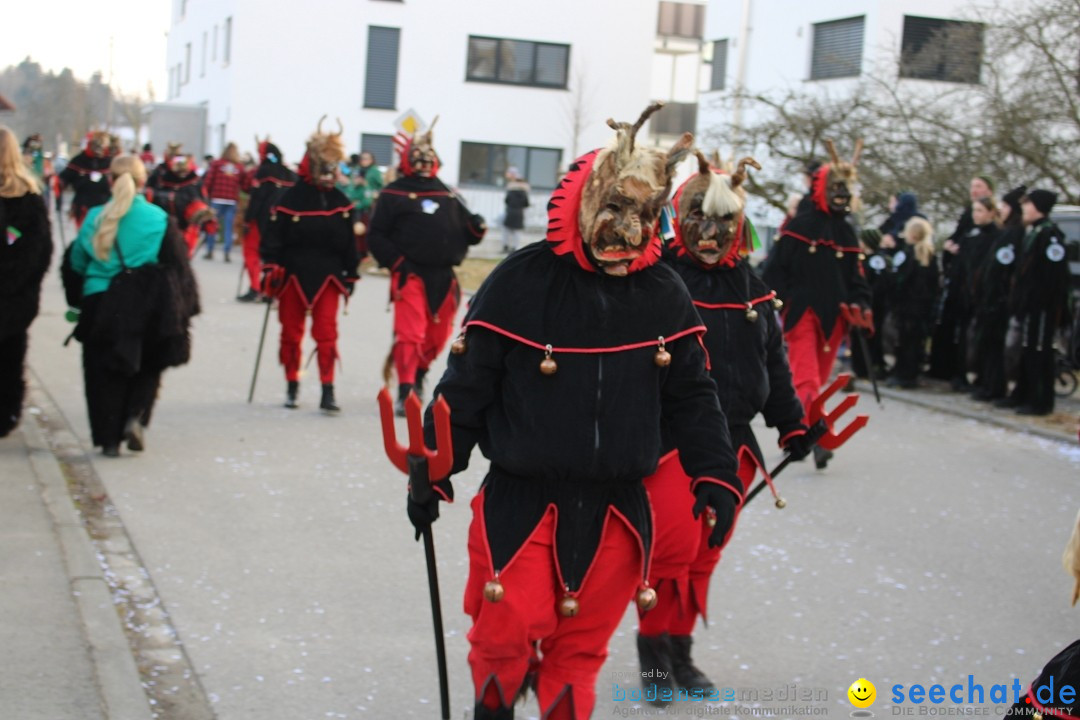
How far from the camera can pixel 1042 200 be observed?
1212cm

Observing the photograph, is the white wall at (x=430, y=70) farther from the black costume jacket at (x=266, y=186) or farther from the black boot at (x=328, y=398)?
the black boot at (x=328, y=398)

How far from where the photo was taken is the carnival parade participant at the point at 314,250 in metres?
10.8

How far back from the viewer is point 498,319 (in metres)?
4.05

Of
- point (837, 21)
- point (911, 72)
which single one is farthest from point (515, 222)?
point (911, 72)

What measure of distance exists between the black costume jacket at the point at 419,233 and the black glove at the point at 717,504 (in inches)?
272

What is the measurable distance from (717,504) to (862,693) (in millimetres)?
1616

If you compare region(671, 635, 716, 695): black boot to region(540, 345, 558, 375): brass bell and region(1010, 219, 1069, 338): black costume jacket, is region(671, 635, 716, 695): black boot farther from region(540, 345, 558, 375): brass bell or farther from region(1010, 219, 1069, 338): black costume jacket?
region(1010, 219, 1069, 338): black costume jacket

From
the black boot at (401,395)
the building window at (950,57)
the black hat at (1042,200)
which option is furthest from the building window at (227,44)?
the black hat at (1042,200)

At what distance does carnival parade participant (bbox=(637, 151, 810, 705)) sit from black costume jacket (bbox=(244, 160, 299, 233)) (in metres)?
10.3

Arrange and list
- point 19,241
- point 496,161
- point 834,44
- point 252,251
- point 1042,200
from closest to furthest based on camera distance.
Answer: point 19,241, point 1042,200, point 252,251, point 834,44, point 496,161

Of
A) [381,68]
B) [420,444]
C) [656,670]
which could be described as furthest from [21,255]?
[381,68]

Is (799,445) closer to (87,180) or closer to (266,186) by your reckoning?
(266,186)

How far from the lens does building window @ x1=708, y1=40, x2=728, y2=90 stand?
3572 centimetres

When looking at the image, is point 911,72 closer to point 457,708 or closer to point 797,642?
point 797,642
